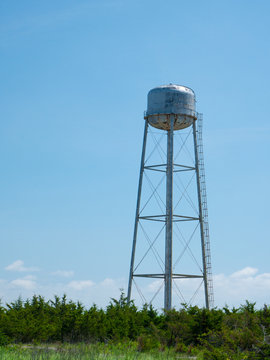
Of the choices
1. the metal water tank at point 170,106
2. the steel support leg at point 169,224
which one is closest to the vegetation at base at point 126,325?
the steel support leg at point 169,224

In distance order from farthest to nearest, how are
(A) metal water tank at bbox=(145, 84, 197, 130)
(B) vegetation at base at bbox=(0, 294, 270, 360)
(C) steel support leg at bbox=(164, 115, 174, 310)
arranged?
(A) metal water tank at bbox=(145, 84, 197, 130) → (C) steel support leg at bbox=(164, 115, 174, 310) → (B) vegetation at base at bbox=(0, 294, 270, 360)

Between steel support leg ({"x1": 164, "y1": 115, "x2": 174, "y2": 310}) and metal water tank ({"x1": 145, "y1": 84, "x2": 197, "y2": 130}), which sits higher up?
metal water tank ({"x1": 145, "y1": 84, "x2": 197, "y2": 130})

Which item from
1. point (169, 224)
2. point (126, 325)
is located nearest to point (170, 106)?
point (169, 224)

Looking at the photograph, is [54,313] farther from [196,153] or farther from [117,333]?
[196,153]

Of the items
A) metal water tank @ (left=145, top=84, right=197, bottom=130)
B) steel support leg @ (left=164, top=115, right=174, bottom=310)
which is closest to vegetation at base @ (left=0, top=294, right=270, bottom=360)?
steel support leg @ (left=164, top=115, right=174, bottom=310)

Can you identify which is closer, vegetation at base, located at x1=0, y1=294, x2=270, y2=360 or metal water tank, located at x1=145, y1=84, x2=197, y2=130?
vegetation at base, located at x1=0, y1=294, x2=270, y2=360

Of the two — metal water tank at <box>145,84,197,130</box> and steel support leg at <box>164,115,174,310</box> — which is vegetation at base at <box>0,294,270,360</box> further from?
metal water tank at <box>145,84,197,130</box>

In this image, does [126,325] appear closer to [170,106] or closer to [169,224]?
[169,224]

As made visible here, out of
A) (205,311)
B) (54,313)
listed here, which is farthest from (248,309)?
(54,313)

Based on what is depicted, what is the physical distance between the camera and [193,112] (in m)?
39.6

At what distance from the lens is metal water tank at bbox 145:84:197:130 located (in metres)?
38.7

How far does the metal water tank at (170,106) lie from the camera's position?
38.7 meters

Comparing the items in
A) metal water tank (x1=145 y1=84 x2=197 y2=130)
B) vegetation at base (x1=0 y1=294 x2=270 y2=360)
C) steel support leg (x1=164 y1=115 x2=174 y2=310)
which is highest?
metal water tank (x1=145 y1=84 x2=197 y2=130)

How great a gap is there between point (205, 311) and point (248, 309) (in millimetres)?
3605
